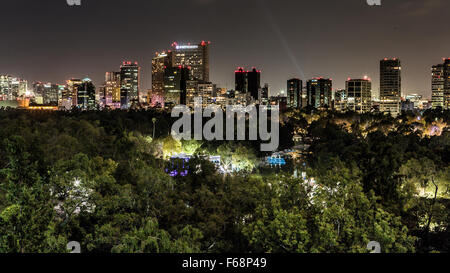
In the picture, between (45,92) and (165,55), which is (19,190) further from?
(45,92)

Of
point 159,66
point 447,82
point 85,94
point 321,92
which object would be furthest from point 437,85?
point 85,94

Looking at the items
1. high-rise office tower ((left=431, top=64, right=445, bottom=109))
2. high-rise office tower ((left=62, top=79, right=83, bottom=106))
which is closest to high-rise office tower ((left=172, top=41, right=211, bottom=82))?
high-rise office tower ((left=62, top=79, right=83, bottom=106))

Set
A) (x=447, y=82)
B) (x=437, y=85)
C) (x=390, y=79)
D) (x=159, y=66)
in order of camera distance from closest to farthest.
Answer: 1. (x=447, y=82)
2. (x=437, y=85)
3. (x=390, y=79)
4. (x=159, y=66)

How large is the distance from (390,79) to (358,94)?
13.1m

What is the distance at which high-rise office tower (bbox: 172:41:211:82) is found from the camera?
177625 mm

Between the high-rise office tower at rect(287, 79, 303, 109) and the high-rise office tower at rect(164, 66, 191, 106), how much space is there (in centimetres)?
5231

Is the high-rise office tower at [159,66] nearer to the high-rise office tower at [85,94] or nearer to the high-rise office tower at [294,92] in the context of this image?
the high-rise office tower at [85,94]

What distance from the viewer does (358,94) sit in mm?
131625

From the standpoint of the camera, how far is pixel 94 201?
12117mm

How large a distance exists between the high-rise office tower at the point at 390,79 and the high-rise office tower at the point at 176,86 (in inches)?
2791

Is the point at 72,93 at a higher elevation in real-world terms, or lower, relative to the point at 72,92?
lower

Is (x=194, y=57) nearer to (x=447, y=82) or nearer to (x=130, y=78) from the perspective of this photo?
(x=130, y=78)
